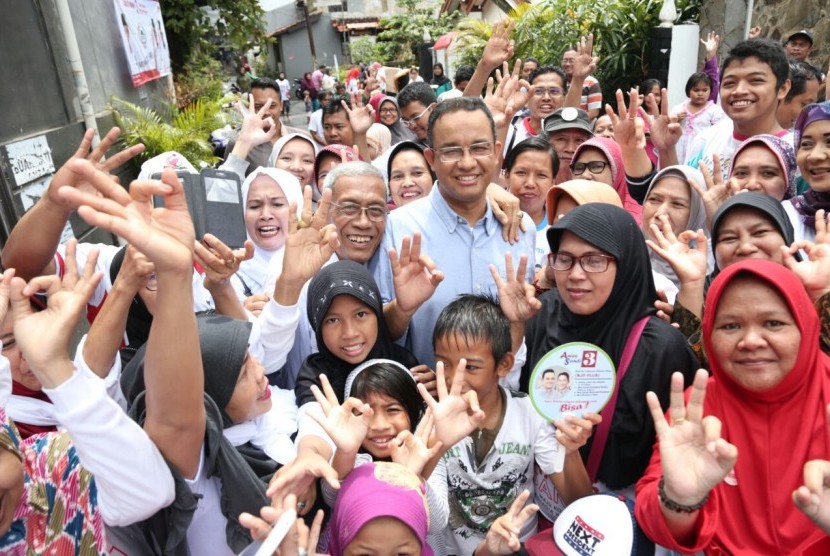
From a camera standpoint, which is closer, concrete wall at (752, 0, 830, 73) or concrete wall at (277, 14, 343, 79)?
concrete wall at (752, 0, 830, 73)

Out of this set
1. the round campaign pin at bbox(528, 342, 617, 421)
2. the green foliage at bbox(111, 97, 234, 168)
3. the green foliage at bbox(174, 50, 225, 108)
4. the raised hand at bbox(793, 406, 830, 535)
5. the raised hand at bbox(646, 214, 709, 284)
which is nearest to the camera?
the raised hand at bbox(793, 406, 830, 535)

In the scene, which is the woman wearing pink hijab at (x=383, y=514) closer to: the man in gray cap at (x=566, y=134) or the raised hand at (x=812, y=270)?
the raised hand at (x=812, y=270)

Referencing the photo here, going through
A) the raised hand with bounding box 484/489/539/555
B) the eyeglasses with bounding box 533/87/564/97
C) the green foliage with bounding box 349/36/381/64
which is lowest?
the raised hand with bounding box 484/489/539/555

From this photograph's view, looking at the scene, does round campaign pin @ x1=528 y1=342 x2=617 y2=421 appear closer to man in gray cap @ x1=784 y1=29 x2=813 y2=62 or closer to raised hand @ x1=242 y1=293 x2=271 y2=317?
raised hand @ x1=242 y1=293 x2=271 y2=317

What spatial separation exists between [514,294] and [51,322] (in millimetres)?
1587

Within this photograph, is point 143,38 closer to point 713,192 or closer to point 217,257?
point 217,257

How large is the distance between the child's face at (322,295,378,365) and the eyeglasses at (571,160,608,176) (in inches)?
77.1

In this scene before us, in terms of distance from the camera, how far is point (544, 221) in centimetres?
352

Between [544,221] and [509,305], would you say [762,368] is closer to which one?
[509,305]

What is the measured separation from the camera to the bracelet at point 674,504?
1543 mm

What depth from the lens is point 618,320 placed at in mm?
2117

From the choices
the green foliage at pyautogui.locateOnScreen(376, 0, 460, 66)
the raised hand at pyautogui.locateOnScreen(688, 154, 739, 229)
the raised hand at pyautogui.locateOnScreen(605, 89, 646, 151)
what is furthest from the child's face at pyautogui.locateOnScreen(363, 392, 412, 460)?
the green foliage at pyautogui.locateOnScreen(376, 0, 460, 66)

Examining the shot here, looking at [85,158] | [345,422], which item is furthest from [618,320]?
[85,158]

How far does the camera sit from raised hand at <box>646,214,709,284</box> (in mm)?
2264
